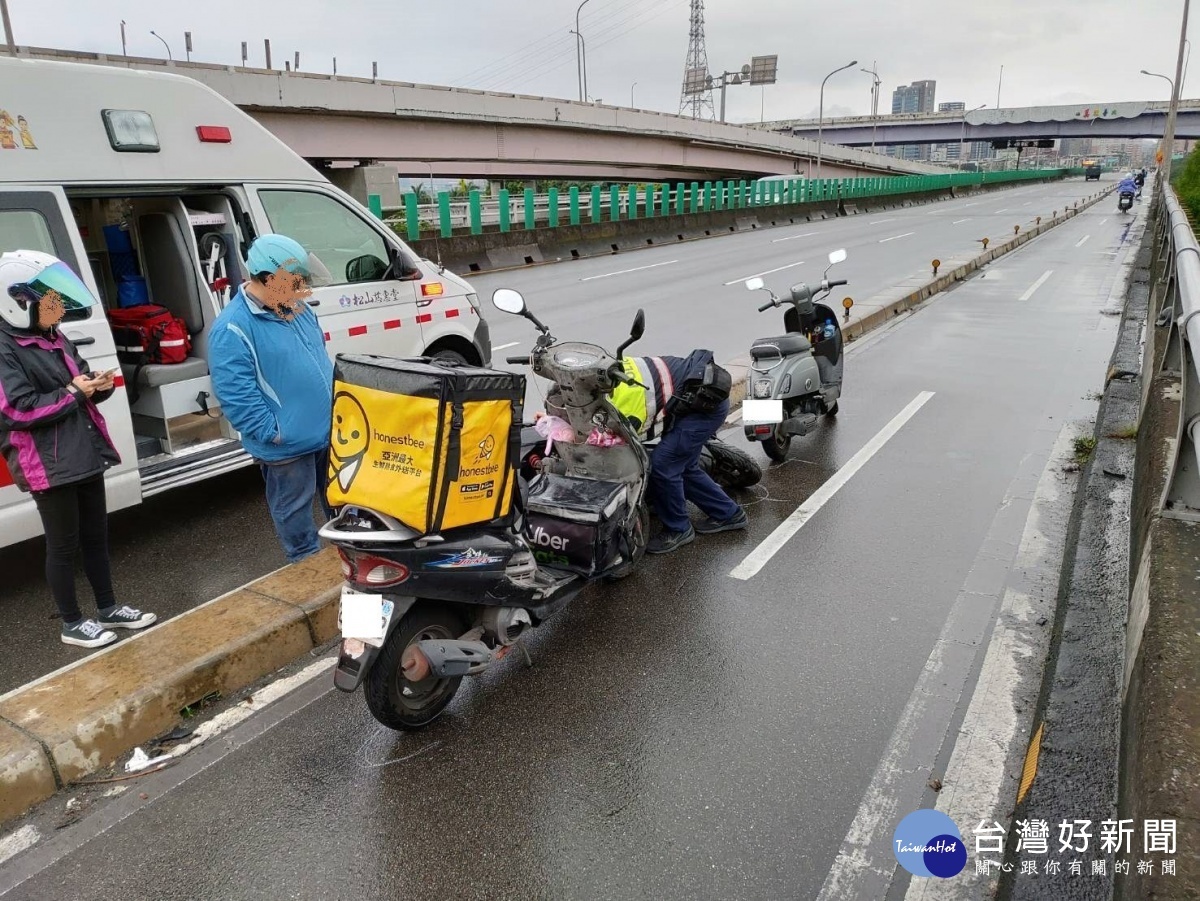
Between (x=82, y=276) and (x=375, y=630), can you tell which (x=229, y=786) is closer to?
(x=375, y=630)

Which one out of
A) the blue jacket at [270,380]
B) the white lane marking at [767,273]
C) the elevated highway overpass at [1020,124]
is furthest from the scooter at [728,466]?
the elevated highway overpass at [1020,124]

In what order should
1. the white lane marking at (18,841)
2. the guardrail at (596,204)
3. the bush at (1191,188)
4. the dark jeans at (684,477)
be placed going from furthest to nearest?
the guardrail at (596,204) → the bush at (1191,188) → the dark jeans at (684,477) → the white lane marking at (18,841)

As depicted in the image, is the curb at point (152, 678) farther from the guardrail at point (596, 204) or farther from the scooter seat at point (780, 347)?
the guardrail at point (596, 204)

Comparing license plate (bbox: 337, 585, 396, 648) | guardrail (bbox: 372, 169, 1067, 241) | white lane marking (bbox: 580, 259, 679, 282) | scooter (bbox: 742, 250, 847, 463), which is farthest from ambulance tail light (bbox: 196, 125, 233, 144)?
guardrail (bbox: 372, 169, 1067, 241)

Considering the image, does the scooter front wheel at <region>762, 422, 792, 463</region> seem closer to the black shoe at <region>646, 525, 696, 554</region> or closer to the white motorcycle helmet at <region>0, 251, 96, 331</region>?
the black shoe at <region>646, 525, 696, 554</region>

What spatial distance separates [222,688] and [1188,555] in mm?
3899

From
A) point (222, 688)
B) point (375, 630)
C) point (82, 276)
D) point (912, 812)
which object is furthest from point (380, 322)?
point (912, 812)

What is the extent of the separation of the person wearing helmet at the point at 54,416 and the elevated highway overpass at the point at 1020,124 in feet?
273

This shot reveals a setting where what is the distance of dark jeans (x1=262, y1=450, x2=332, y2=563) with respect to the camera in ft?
13.4

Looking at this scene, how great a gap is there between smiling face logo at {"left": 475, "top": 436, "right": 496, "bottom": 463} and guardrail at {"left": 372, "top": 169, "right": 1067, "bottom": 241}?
17844 mm

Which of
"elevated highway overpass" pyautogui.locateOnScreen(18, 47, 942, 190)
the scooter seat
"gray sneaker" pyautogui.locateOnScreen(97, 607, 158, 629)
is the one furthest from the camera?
"elevated highway overpass" pyautogui.locateOnScreen(18, 47, 942, 190)

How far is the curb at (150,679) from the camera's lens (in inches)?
117

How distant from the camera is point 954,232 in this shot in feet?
96.4

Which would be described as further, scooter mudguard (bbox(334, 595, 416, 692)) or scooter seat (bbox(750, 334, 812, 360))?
scooter seat (bbox(750, 334, 812, 360))
